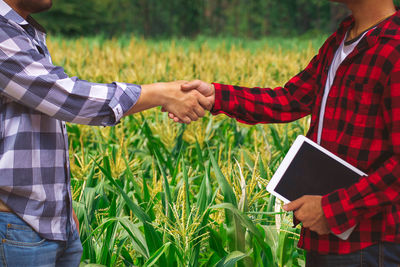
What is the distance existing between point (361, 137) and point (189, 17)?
28962 mm

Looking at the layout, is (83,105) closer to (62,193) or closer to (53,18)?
(62,193)

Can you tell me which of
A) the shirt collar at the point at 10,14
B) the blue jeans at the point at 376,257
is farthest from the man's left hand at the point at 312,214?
the shirt collar at the point at 10,14

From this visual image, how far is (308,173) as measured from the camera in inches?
62.2

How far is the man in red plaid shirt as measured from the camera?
138 centimetres

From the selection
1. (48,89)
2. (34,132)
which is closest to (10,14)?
(48,89)

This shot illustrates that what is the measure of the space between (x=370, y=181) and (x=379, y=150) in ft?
0.38

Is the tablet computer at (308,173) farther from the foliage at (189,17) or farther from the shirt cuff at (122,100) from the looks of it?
the foliage at (189,17)

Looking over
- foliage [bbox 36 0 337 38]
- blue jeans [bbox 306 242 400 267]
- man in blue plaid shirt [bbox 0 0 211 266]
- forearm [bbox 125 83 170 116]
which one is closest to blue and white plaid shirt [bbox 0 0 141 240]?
man in blue plaid shirt [bbox 0 0 211 266]

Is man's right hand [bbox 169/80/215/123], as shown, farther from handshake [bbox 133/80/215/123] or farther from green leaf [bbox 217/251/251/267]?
green leaf [bbox 217/251/251/267]

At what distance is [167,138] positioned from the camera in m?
3.87

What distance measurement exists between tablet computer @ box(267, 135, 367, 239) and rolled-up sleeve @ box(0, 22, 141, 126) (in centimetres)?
56

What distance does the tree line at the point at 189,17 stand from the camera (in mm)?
28469

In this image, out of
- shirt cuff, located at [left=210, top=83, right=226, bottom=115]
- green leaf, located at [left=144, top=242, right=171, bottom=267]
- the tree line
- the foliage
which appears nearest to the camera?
green leaf, located at [left=144, top=242, right=171, bottom=267]

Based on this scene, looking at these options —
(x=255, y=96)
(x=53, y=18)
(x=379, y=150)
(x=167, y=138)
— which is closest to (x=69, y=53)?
(x=167, y=138)
